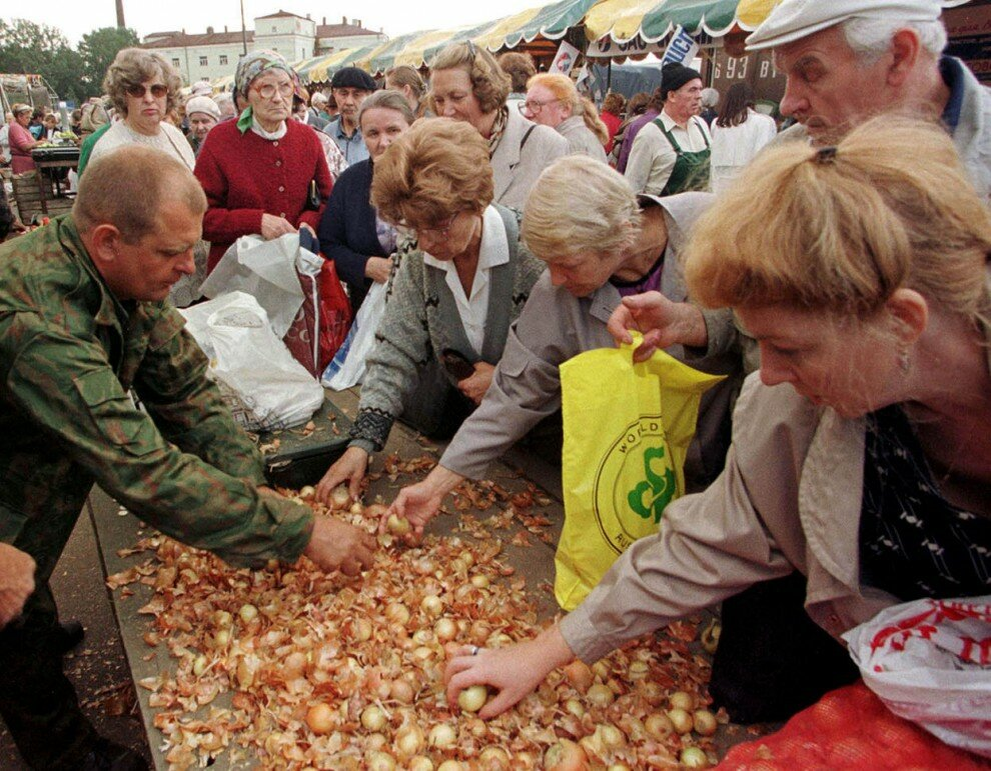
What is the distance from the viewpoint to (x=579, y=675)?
1.73m

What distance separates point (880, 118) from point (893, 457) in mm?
552

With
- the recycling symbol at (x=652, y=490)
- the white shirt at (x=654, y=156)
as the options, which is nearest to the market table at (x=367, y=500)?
the recycling symbol at (x=652, y=490)

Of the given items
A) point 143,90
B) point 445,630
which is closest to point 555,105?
point 143,90

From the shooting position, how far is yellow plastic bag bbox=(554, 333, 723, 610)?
6.42 feet

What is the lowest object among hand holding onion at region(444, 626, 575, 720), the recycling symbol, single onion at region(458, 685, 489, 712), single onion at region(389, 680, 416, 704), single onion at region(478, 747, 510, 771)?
single onion at region(389, 680, 416, 704)

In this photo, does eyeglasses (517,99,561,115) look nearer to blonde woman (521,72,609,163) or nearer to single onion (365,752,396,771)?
blonde woman (521,72,609,163)

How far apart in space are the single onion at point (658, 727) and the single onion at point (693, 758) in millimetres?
55

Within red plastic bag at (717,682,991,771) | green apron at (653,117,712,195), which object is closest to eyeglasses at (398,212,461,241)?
red plastic bag at (717,682,991,771)

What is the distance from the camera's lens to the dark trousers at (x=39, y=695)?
6.39 feet

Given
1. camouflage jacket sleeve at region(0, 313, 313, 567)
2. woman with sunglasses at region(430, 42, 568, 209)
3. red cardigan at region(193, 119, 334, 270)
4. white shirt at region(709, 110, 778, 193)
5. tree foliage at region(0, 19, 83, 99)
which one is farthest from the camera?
tree foliage at region(0, 19, 83, 99)

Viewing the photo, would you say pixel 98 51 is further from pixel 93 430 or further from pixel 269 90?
pixel 93 430

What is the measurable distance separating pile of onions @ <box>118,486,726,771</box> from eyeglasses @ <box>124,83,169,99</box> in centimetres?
294

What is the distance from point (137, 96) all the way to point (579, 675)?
390 cm

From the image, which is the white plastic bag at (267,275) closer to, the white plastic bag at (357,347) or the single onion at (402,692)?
the white plastic bag at (357,347)
